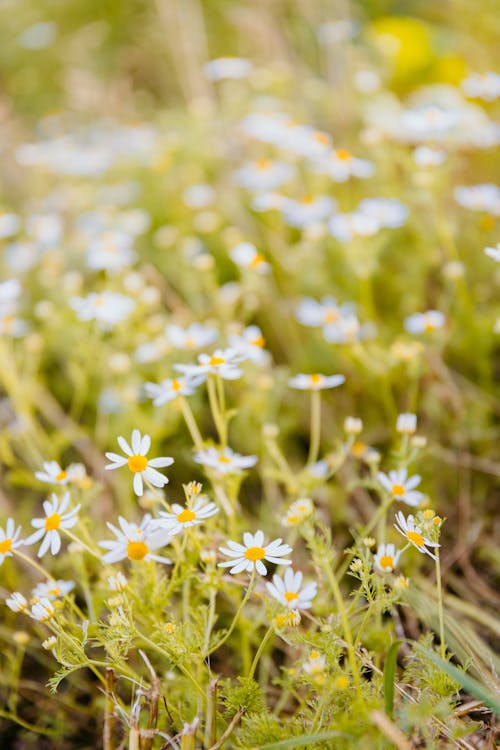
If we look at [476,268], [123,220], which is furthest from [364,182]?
[123,220]

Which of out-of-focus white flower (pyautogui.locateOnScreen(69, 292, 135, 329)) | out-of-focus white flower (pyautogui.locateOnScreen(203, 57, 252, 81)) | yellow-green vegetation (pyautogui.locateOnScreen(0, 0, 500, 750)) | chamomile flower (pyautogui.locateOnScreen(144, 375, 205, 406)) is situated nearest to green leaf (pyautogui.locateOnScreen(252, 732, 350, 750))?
yellow-green vegetation (pyautogui.locateOnScreen(0, 0, 500, 750))

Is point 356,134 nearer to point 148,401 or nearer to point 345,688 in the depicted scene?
point 148,401

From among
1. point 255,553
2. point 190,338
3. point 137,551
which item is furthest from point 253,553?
point 190,338

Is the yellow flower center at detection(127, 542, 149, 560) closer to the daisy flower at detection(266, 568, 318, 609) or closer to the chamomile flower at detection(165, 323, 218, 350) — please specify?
the daisy flower at detection(266, 568, 318, 609)

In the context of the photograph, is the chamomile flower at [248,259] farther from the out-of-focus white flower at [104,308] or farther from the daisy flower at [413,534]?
the daisy flower at [413,534]

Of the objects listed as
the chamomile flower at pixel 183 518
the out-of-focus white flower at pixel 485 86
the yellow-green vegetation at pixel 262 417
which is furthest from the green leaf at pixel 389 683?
the out-of-focus white flower at pixel 485 86
